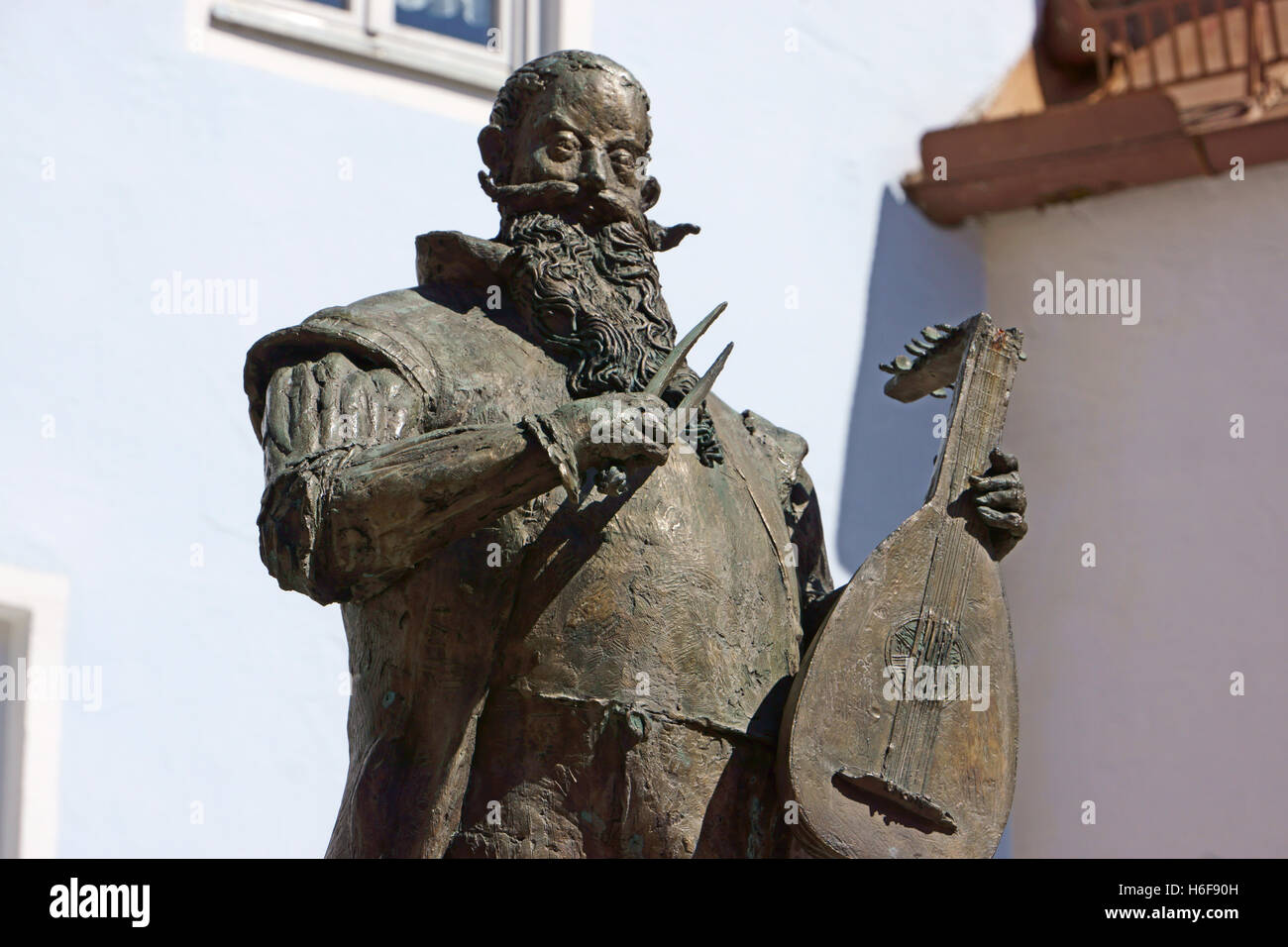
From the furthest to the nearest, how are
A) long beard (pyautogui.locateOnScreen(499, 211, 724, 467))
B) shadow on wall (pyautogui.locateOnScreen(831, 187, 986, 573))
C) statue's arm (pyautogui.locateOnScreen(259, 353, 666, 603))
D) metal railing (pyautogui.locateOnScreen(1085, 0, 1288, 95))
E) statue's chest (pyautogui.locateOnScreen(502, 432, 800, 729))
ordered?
1. metal railing (pyautogui.locateOnScreen(1085, 0, 1288, 95))
2. shadow on wall (pyautogui.locateOnScreen(831, 187, 986, 573))
3. long beard (pyautogui.locateOnScreen(499, 211, 724, 467))
4. statue's chest (pyautogui.locateOnScreen(502, 432, 800, 729))
5. statue's arm (pyautogui.locateOnScreen(259, 353, 666, 603))

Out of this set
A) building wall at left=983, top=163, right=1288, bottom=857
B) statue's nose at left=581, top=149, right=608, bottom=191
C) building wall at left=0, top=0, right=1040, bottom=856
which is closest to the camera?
statue's nose at left=581, top=149, right=608, bottom=191

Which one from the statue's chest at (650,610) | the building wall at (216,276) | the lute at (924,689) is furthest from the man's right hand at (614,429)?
the building wall at (216,276)

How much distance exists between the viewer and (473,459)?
4.20 m

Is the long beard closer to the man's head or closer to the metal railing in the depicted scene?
the man's head

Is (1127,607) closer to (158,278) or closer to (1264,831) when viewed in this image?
(1264,831)

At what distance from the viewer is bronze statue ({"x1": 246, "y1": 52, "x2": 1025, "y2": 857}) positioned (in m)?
4.25

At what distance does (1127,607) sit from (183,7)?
337 centimetres

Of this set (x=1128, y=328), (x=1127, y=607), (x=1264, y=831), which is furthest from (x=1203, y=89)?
(x=1264, y=831)

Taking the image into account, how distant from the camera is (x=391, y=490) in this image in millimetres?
4207

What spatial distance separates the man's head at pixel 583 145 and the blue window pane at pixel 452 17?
3.85 m

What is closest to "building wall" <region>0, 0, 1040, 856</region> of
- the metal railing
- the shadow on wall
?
the shadow on wall

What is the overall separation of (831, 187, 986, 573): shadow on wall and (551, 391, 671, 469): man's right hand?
190 inches

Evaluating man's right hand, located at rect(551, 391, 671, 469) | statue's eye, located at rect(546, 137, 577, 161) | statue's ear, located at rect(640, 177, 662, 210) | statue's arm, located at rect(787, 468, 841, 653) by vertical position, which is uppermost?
statue's eye, located at rect(546, 137, 577, 161)

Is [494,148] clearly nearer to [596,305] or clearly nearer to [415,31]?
[596,305]
